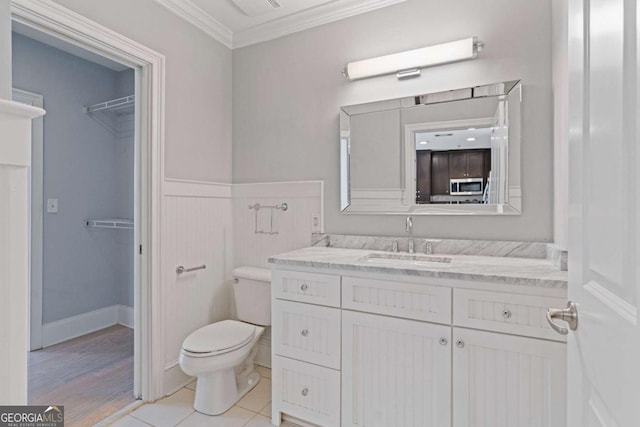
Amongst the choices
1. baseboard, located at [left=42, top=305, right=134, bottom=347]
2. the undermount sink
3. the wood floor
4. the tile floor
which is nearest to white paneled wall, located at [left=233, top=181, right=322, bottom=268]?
the undermount sink

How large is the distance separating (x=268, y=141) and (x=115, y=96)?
1795mm

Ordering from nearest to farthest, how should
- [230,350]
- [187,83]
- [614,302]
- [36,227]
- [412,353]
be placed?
[614,302]
[412,353]
[230,350]
[187,83]
[36,227]

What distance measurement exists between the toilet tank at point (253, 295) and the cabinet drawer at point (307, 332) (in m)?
0.44

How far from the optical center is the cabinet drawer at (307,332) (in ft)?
5.41

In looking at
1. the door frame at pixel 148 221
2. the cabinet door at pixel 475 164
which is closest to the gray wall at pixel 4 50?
the door frame at pixel 148 221

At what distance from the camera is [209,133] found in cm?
245

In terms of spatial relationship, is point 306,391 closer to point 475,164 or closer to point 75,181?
point 475,164

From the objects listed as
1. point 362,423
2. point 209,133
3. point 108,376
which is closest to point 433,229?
point 362,423

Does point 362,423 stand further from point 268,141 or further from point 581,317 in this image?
point 268,141

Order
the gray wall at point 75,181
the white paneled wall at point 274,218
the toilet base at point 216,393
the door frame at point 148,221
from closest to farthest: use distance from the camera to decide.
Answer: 1. the toilet base at point 216,393
2. the door frame at point 148,221
3. the white paneled wall at point 274,218
4. the gray wall at point 75,181

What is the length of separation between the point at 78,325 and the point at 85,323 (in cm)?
6

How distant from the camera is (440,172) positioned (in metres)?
1.99

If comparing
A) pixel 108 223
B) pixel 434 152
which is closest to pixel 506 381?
pixel 434 152

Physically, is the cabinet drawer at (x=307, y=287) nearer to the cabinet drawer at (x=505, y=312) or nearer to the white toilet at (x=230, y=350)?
the white toilet at (x=230, y=350)
